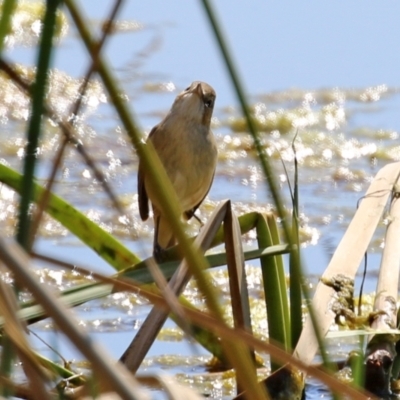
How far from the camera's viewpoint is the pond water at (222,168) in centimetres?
389

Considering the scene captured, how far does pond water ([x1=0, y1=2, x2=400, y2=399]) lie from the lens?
3.89m

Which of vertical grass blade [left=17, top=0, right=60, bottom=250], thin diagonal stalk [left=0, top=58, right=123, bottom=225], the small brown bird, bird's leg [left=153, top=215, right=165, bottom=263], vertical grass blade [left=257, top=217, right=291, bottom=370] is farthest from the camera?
the small brown bird

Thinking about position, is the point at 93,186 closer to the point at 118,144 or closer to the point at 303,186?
the point at 118,144

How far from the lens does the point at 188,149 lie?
4.03m

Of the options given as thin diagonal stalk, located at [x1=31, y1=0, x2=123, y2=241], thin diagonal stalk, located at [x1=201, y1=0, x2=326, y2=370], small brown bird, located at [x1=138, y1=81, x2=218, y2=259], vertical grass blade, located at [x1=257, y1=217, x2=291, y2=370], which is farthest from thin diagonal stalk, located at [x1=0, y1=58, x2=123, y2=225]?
small brown bird, located at [x1=138, y1=81, x2=218, y2=259]

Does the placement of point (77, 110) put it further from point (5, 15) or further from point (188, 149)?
point (188, 149)

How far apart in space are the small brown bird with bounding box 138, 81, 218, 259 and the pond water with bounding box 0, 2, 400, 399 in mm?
224

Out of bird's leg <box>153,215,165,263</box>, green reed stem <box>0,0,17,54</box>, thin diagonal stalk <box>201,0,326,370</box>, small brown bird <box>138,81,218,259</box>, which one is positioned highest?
small brown bird <box>138,81,218,259</box>

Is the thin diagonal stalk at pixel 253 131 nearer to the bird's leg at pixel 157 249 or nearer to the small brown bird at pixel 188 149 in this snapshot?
the bird's leg at pixel 157 249

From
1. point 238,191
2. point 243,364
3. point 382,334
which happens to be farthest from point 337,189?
point 243,364

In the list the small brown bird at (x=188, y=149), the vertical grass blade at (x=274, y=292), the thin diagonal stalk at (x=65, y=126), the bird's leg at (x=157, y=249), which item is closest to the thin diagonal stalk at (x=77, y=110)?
the thin diagonal stalk at (x=65, y=126)

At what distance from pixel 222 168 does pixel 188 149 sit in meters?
1.75

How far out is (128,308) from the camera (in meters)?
4.02

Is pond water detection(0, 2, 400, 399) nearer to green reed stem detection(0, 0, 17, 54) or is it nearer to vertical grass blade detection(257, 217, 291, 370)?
vertical grass blade detection(257, 217, 291, 370)
